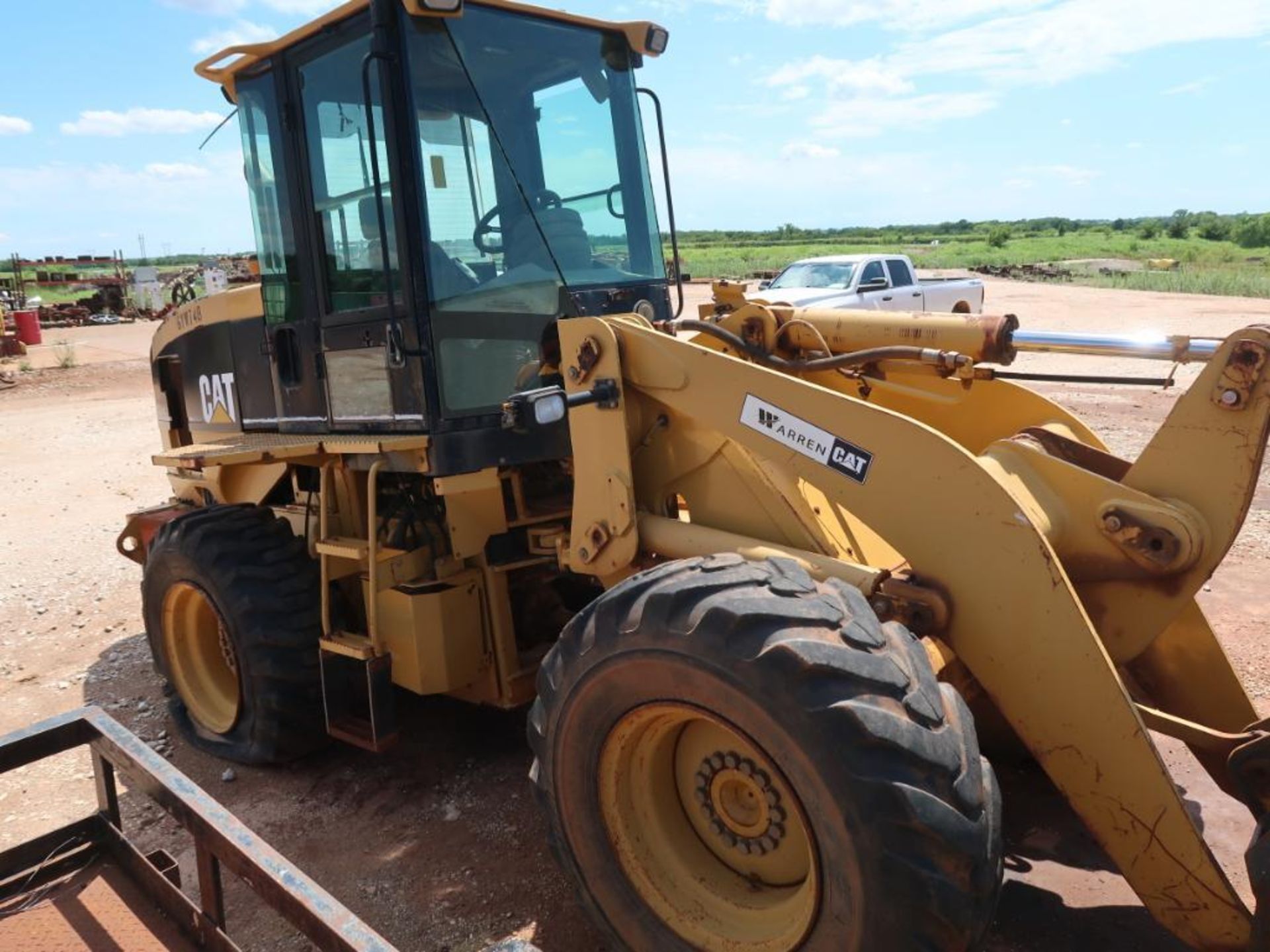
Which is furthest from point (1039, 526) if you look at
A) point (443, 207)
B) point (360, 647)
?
point (360, 647)

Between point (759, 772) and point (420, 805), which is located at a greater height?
point (759, 772)

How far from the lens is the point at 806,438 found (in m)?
2.89

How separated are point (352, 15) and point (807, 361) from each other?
2178 mm

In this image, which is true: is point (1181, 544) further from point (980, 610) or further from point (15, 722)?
point (15, 722)

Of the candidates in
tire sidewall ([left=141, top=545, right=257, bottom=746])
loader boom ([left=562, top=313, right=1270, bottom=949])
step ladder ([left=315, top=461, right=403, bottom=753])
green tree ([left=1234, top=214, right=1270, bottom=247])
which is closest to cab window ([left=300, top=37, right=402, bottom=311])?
step ladder ([left=315, top=461, right=403, bottom=753])

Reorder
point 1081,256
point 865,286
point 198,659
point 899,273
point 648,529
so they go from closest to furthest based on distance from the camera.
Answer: point 648,529 → point 198,659 → point 865,286 → point 899,273 → point 1081,256

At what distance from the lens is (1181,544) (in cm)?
274

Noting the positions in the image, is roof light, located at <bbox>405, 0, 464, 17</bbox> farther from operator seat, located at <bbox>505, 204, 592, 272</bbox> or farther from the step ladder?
the step ladder

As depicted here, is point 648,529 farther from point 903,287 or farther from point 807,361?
point 903,287

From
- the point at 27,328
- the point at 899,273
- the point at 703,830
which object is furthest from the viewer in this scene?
the point at 27,328

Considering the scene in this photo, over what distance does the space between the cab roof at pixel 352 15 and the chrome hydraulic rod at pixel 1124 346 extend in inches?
84.0

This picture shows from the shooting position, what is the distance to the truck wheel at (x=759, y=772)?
6.84 feet

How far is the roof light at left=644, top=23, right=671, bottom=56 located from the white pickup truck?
33.3ft

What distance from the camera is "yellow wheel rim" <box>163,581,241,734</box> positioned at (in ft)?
15.4
